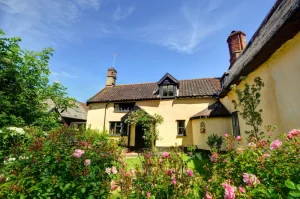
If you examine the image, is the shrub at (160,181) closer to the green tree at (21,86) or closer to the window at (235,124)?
the green tree at (21,86)

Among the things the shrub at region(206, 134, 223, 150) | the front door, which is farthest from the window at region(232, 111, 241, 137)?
the front door

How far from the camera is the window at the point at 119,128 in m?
17.9

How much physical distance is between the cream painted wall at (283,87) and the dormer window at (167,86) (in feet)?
36.2

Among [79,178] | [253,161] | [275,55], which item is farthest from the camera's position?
[275,55]

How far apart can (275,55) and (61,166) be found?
7515mm

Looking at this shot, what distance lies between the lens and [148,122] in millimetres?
15570

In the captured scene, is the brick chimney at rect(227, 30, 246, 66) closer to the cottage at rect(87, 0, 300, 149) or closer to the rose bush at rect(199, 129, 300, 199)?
the cottage at rect(87, 0, 300, 149)

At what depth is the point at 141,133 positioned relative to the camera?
17.8 metres

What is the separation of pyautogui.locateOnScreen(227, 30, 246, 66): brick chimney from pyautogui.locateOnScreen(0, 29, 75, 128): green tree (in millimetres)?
15699

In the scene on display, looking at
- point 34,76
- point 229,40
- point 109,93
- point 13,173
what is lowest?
point 13,173

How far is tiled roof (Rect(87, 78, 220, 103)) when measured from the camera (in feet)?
56.1

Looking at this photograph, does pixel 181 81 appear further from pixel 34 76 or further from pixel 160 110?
pixel 34 76

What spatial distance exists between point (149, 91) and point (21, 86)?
48.1 feet

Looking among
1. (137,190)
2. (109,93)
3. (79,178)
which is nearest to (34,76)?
(79,178)
